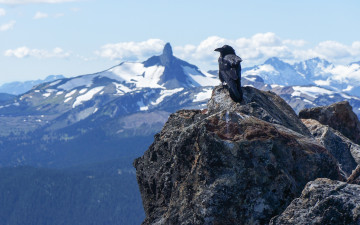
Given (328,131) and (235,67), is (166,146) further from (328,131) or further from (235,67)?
(328,131)

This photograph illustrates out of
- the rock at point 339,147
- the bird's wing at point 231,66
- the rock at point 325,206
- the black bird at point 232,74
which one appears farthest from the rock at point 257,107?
the rock at point 325,206

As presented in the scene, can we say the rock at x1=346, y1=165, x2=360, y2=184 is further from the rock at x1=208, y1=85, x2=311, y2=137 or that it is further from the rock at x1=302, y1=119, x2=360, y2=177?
the rock at x1=302, y1=119, x2=360, y2=177

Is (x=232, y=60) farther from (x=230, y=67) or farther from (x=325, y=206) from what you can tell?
(x=325, y=206)

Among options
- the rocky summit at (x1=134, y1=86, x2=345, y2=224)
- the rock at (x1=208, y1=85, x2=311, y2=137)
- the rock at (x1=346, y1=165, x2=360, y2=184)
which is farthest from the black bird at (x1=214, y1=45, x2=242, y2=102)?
the rock at (x1=346, y1=165, x2=360, y2=184)

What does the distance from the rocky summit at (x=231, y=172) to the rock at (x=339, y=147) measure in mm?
5384

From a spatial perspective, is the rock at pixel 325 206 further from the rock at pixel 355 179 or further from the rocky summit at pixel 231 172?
the rock at pixel 355 179

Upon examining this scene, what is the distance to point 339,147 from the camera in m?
23.7

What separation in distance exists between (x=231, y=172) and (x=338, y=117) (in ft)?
55.1

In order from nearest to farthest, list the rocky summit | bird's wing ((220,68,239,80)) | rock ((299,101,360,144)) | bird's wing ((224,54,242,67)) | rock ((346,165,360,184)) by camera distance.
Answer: the rocky summit, rock ((346,165,360,184)), bird's wing ((220,68,239,80)), bird's wing ((224,54,242,67)), rock ((299,101,360,144))

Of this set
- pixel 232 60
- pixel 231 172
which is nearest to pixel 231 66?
pixel 232 60

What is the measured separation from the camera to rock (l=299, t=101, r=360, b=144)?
98.1 feet

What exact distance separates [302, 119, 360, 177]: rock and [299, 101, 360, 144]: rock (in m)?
5.18

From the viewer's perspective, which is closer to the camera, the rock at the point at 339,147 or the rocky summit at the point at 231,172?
the rocky summit at the point at 231,172

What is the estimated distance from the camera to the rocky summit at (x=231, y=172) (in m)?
14.9
